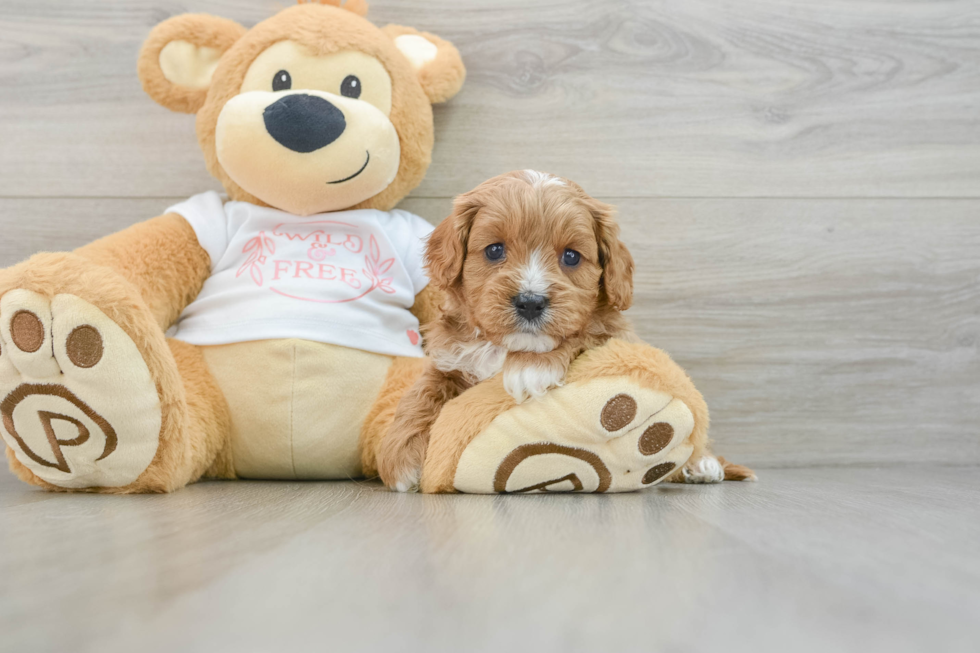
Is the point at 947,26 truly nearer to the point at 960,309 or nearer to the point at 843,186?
the point at 843,186

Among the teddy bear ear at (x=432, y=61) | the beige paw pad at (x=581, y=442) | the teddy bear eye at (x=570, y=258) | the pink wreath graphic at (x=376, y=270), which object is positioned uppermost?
the teddy bear ear at (x=432, y=61)

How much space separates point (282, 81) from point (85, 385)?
2.11 ft

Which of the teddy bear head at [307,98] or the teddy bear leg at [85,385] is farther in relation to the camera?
the teddy bear head at [307,98]

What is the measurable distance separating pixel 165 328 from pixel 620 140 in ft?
3.34

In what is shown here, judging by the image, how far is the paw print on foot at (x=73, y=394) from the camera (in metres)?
0.95

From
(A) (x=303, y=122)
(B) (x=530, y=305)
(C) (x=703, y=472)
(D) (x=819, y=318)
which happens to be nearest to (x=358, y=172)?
(A) (x=303, y=122)

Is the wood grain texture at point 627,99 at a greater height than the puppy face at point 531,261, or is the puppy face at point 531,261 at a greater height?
the wood grain texture at point 627,99

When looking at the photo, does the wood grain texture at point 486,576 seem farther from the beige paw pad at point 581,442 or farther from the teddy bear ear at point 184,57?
the teddy bear ear at point 184,57

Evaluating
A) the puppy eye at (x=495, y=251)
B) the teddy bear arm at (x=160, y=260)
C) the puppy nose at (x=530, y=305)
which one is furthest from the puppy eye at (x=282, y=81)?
the puppy nose at (x=530, y=305)

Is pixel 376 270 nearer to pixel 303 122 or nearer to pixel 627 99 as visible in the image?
pixel 303 122

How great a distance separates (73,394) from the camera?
97cm

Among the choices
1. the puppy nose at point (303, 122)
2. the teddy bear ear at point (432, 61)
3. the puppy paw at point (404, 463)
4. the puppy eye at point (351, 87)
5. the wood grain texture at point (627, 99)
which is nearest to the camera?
the puppy paw at point (404, 463)

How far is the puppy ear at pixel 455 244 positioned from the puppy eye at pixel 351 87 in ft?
1.35

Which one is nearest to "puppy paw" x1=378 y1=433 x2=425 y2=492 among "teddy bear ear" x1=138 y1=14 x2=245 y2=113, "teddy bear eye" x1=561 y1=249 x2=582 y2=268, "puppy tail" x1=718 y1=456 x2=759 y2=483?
"teddy bear eye" x1=561 y1=249 x2=582 y2=268
